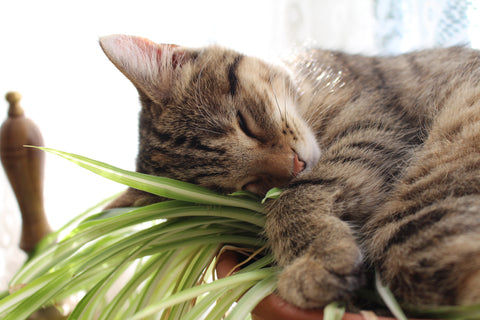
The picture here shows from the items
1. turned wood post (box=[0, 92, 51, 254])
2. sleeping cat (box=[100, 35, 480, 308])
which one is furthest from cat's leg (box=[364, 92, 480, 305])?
turned wood post (box=[0, 92, 51, 254])

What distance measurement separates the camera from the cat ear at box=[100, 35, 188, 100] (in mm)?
974

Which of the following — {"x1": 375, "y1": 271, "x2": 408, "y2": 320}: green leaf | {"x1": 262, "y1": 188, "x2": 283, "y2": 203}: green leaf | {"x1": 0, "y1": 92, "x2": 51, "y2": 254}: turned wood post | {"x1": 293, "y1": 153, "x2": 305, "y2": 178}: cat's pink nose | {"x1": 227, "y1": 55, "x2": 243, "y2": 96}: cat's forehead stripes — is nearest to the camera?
{"x1": 375, "y1": 271, "x2": 408, "y2": 320}: green leaf

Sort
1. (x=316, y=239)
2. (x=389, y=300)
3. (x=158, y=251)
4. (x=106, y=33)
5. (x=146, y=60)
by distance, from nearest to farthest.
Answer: (x=389, y=300) < (x=316, y=239) < (x=158, y=251) < (x=146, y=60) < (x=106, y=33)

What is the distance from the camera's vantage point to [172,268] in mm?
972

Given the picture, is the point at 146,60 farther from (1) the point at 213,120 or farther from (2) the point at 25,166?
(2) the point at 25,166

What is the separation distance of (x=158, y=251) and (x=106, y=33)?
1123 mm

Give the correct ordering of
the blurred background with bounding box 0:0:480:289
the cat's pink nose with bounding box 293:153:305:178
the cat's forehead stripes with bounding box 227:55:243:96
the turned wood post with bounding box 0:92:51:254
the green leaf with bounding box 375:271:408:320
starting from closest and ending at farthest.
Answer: the green leaf with bounding box 375:271:408:320 < the cat's pink nose with bounding box 293:153:305:178 < the cat's forehead stripes with bounding box 227:55:243:96 < the turned wood post with bounding box 0:92:51:254 < the blurred background with bounding box 0:0:480:289

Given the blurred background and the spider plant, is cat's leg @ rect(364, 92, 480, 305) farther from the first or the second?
the blurred background

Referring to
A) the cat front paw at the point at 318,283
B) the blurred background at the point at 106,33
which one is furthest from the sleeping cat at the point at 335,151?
the blurred background at the point at 106,33

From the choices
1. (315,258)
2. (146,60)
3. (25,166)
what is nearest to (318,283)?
(315,258)

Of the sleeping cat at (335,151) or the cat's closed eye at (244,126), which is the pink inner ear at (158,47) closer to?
the sleeping cat at (335,151)

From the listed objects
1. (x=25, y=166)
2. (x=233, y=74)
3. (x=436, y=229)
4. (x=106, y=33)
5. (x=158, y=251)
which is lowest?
(x=158, y=251)

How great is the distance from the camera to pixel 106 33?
5.43 ft

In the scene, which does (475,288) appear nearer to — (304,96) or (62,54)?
(304,96)
